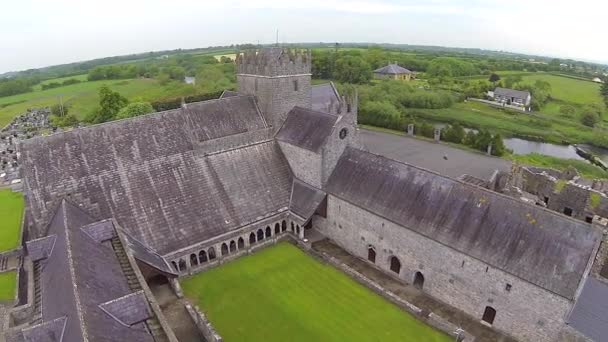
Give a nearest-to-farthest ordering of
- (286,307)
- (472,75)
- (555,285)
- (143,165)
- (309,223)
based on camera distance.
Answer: (555,285) → (286,307) → (143,165) → (309,223) → (472,75)

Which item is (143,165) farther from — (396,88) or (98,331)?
(396,88)

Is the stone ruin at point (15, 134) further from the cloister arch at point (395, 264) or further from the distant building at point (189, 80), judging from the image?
the cloister arch at point (395, 264)

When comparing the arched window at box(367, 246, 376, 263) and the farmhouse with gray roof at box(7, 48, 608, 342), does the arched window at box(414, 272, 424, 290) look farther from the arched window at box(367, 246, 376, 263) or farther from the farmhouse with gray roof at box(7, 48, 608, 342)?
the arched window at box(367, 246, 376, 263)

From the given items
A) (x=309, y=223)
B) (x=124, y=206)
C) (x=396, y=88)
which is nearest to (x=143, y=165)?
(x=124, y=206)

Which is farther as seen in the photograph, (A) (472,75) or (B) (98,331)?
(A) (472,75)

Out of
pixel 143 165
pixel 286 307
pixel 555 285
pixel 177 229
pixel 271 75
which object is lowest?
pixel 286 307
